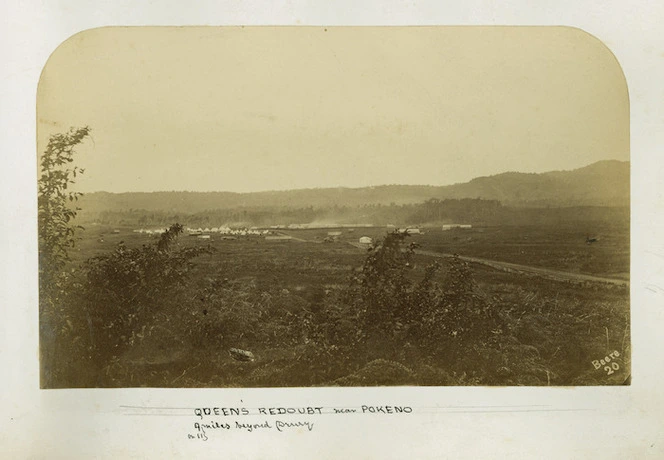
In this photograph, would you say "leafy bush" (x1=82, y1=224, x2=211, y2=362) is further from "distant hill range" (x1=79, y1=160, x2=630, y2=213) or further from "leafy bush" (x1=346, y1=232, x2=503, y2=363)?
"leafy bush" (x1=346, y1=232, x2=503, y2=363)

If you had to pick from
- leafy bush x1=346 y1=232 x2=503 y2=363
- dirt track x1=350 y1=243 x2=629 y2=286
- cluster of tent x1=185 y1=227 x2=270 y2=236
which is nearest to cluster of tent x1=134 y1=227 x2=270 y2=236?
cluster of tent x1=185 y1=227 x2=270 y2=236

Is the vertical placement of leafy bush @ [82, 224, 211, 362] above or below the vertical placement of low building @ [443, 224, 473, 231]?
below

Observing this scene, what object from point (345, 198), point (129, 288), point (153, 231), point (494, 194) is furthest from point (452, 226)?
point (129, 288)
